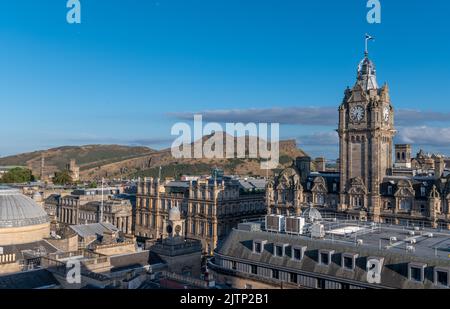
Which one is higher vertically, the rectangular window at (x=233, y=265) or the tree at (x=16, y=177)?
the tree at (x=16, y=177)

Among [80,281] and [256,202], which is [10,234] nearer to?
[80,281]

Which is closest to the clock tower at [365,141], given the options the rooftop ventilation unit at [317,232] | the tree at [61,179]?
the rooftop ventilation unit at [317,232]

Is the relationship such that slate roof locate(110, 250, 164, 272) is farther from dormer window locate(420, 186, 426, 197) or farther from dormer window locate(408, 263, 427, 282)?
dormer window locate(420, 186, 426, 197)

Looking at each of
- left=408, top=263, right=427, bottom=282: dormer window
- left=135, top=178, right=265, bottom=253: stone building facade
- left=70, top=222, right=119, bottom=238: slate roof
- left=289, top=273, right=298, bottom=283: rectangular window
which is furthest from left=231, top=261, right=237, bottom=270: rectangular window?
left=135, top=178, right=265, bottom=253: stone building facade

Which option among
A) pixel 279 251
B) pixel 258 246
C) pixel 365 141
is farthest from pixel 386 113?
pixel 279 251

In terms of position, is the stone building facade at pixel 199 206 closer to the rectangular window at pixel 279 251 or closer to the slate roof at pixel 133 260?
the slate roof at pixel 133 260
